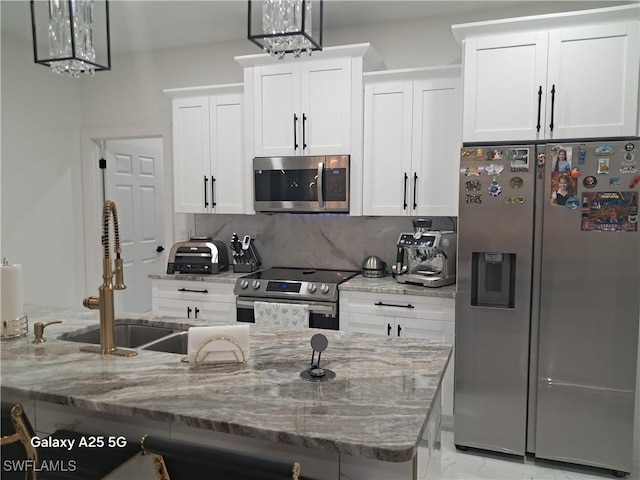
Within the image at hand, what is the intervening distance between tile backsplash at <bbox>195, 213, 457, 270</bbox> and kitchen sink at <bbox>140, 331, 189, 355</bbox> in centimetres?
199

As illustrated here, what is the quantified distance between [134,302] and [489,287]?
3.75 meters

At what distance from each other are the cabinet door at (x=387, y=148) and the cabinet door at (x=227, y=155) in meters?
1.01

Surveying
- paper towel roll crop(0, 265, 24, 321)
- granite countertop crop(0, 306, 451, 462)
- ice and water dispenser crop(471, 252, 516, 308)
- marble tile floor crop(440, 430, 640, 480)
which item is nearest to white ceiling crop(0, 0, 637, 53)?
ice and water dispenser crop(471, 252, 516, 308)

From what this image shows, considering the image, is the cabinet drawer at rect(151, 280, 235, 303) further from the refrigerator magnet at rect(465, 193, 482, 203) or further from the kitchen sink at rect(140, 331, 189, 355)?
the refrigerator magnet at rect(465, 193, 482, 203)

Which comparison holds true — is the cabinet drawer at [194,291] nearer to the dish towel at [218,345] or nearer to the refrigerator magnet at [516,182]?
the dish towel at [218,345]

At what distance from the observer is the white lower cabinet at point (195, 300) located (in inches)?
136

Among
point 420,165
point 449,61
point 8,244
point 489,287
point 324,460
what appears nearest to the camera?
point 324,460

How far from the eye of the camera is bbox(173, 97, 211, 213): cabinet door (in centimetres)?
376

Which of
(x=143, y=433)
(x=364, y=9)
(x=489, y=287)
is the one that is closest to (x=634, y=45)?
(x=489, y=287)

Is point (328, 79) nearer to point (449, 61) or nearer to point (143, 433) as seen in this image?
point (449, 61)

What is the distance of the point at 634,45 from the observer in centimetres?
247

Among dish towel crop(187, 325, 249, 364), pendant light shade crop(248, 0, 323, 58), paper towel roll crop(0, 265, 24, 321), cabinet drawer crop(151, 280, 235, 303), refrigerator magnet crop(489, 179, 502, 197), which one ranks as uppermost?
pendant light shade crop(248, 0, 323, 58)

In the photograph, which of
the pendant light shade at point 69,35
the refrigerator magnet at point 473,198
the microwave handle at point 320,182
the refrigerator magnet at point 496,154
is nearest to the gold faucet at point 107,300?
the pendant light shade at point 69,35

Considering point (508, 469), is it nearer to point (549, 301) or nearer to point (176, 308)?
point (549, 301)
